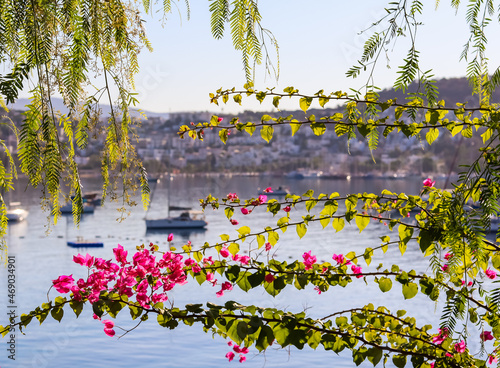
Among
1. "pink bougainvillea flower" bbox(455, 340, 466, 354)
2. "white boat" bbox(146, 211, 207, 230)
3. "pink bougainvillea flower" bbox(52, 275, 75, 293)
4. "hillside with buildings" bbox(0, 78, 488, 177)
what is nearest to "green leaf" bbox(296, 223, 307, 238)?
"pink bougainvillea flower" bbox(455, 340, 466, 354)

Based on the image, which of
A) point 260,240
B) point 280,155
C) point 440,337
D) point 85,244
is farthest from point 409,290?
point 280,155

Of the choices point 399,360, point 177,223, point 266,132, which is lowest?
point 177,223

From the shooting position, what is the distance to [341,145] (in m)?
99.7

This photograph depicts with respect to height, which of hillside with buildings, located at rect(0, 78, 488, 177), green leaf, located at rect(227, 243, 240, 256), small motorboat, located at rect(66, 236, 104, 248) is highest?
green leaf, located at rect(227, 243, 240, 256)

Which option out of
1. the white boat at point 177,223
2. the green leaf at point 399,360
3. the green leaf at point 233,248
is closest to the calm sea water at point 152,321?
the white boat at point 177,223

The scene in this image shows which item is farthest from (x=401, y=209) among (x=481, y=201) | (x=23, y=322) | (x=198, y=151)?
(x=198, y=151)

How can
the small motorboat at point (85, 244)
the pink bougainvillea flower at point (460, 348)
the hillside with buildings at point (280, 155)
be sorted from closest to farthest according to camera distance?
1. the pink bougainvillea flower at point (460, 348)
2. the small motorboat at point (85, 244)
3. the hillside with buildings at point (280, 155)

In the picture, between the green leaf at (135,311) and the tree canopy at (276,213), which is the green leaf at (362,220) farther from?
the green leaf at (135,311)

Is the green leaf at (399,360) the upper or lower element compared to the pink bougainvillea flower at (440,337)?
lower

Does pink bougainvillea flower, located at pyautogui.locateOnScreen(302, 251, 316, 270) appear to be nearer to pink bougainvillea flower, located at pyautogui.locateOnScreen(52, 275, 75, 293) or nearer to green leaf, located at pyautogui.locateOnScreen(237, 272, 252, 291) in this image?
green leaf, located at pyautogui.locateOnScreen(237, 272, 252, 291)

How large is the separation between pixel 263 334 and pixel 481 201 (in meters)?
0.74

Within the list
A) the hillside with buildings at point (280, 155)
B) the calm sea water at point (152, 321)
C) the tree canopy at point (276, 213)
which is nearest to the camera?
the tree canopy at point (276, 213)

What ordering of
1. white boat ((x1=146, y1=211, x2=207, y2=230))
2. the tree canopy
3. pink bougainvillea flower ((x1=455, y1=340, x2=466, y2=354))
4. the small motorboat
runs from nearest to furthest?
the tree canopy, pink bougainvillea flower ((x1=455, y1=340, x2=466, y2=354)), the small motorboat, white boat ((x1=146, y1=211, x2=207, y2=230))

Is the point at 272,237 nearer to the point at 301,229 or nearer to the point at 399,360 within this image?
the point at 301,229
